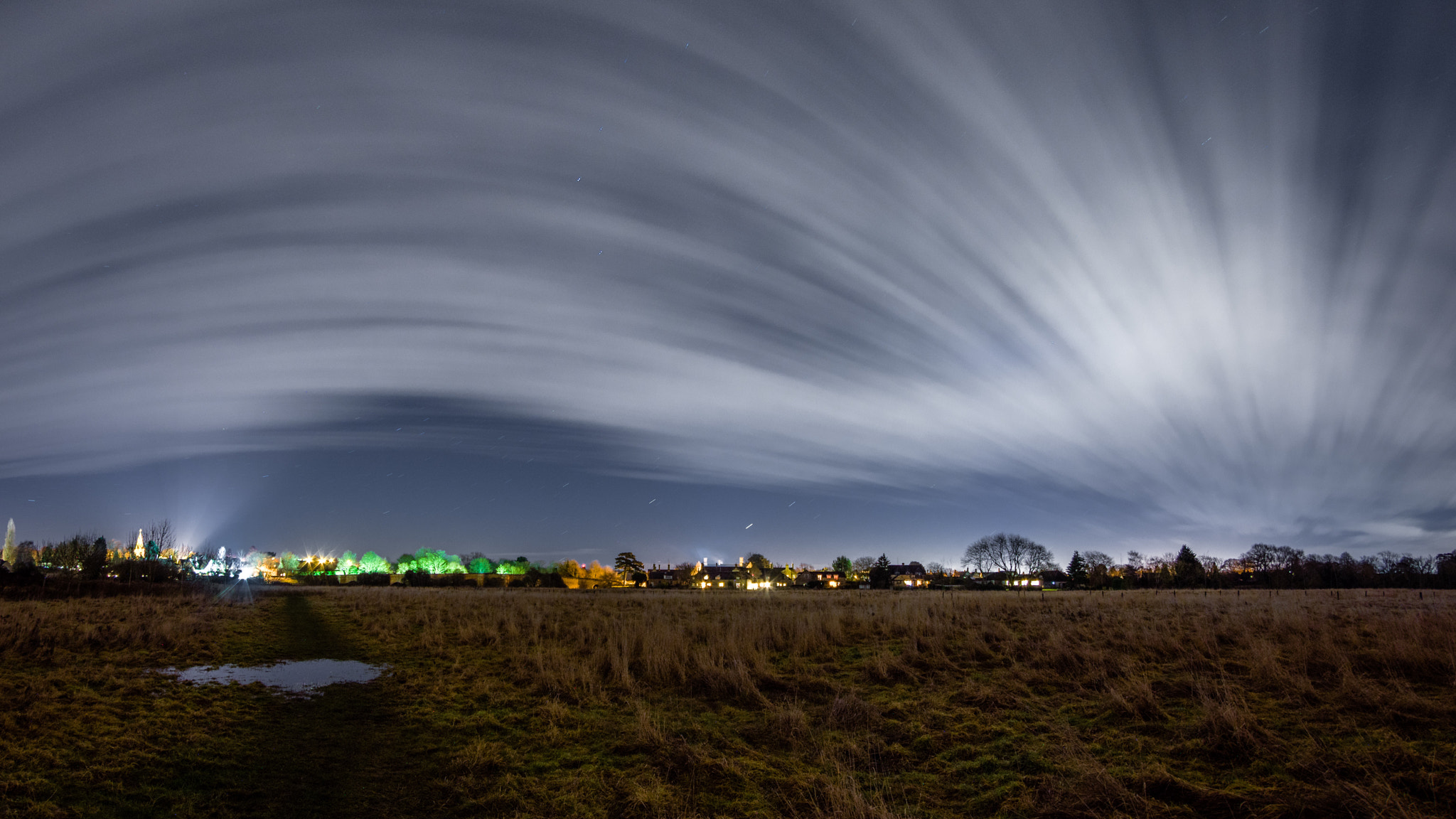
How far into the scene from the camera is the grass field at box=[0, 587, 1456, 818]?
691 centimetres

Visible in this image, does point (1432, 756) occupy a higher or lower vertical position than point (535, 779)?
higher

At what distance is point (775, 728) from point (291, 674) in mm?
11890

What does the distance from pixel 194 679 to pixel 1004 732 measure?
15626mm

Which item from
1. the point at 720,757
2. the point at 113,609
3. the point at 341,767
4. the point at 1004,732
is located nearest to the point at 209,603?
the point at 113,609

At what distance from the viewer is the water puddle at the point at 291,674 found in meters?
13.6

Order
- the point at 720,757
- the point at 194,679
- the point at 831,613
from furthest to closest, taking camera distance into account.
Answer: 1. the point at 831,613
2. the point at 194,679
3. the point at 720,757

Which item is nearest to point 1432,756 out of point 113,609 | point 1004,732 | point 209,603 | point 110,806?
point 1004,732

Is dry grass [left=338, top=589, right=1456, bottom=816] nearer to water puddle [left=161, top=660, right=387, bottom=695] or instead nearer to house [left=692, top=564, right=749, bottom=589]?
water puddle [left=161, top=660, right=387, bottom=695]

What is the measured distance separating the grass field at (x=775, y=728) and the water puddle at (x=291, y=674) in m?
0.67

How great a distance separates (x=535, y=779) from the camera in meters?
7.78

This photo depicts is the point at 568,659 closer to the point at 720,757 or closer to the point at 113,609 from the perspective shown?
the point at 720,757

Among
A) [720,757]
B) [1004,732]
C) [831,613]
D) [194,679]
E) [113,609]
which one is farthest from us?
[113,609]

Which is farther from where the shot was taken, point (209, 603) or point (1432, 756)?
point (209, 603)

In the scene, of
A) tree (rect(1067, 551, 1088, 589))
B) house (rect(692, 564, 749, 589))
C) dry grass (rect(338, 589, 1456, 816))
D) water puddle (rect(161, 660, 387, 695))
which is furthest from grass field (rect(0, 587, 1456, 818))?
house (rect(692, 564, 749, 589))
